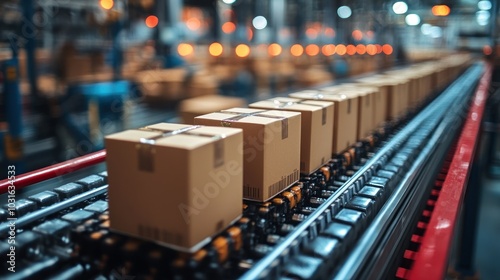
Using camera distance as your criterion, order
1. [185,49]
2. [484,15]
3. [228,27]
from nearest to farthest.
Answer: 1. [185,49]
2. [484,15]
3. [228,27]

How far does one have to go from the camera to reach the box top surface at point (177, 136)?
165 centimetres

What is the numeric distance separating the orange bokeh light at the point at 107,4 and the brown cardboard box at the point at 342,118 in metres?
4.74

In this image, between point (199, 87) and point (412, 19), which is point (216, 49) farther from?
point (412, 19)

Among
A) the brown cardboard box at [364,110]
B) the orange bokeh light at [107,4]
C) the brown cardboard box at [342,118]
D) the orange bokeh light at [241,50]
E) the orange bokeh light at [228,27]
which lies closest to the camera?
the brown cardboard box at [342,118]

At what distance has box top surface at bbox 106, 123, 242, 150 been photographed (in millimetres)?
1651

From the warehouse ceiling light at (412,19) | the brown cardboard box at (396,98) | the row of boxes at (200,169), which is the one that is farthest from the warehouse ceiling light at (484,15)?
the row of boxes at (200,169)

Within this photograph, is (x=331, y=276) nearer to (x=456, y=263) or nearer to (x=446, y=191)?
(x=446, y=191)

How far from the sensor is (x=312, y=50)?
18.9 m

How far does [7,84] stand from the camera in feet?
16.6

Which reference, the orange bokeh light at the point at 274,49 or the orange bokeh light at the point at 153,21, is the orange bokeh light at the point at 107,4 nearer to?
the orange bokeh light at the point at 153,21

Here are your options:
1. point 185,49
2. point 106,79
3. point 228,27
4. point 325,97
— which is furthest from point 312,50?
point 325,97

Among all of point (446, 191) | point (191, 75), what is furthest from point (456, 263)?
point (191, 75)

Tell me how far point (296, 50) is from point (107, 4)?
1103 centimetres

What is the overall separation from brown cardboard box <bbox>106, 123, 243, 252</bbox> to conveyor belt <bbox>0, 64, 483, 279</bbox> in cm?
6
